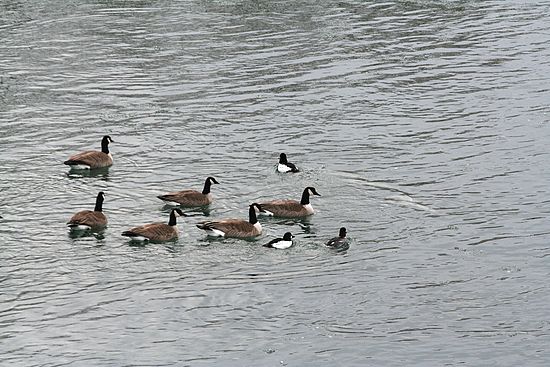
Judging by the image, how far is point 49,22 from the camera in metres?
53.8

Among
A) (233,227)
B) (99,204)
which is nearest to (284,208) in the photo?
(233,227)

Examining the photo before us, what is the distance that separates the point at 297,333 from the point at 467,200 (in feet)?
29.8

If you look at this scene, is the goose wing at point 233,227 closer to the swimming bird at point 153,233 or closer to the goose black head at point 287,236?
the swimming bird at point 153,233

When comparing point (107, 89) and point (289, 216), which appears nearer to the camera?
point (289, 216)

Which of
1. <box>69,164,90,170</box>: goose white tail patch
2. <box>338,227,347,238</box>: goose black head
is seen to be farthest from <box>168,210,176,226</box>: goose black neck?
<box>69,164,90,170</box>: goose white tail patch

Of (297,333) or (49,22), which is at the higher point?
(49,22)

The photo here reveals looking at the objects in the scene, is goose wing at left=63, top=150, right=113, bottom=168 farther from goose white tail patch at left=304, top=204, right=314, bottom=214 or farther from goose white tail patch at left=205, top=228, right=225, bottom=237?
goose white tail patch at left=304, top=204, right=314, bottom=214

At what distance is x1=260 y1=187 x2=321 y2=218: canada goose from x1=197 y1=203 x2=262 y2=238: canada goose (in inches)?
49.1

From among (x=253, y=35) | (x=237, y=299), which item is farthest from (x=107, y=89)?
(x=237, y=299)

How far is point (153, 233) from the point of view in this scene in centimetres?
2827

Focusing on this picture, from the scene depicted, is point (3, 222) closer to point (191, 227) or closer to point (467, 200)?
point (191, 227)

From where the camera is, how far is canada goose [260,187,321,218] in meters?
30.2

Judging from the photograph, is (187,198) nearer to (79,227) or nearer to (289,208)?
(289,208)

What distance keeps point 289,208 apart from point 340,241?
2626 millimetres
